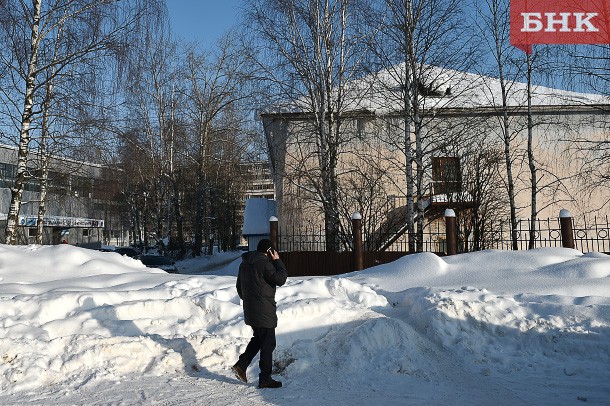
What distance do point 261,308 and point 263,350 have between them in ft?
1.45

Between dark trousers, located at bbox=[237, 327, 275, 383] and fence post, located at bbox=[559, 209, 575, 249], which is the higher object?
fence post, located at bbox=[559, 209, 575, 249]

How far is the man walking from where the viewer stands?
19.8ft

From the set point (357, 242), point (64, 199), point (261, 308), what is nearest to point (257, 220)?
point (64, 199)

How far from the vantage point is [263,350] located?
6027 millimetres

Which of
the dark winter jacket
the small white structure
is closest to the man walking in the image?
the dark winter jacket

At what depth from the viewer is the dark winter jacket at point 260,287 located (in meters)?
6.06

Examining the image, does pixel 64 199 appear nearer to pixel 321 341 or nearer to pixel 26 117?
pixel 26 117

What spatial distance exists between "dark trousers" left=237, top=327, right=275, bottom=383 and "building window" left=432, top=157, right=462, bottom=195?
→ 12.9m

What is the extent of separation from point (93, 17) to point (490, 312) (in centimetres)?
1053

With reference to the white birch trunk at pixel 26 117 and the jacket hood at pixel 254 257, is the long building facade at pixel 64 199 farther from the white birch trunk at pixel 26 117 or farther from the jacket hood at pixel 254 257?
the jacket hood at pixel 254 257

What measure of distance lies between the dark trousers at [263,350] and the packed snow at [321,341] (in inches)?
7.3

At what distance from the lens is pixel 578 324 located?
7195 mm

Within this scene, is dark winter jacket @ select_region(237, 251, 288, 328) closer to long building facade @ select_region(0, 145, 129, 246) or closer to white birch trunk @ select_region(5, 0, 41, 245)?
white birch trunk @ select_region(5, 0, 41, 245)

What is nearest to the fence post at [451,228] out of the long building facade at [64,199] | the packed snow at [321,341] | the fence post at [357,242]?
the fence post at [357,242]
